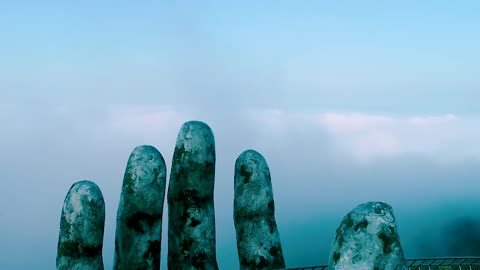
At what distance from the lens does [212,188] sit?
1902cm

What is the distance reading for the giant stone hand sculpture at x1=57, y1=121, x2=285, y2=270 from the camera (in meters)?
15.8

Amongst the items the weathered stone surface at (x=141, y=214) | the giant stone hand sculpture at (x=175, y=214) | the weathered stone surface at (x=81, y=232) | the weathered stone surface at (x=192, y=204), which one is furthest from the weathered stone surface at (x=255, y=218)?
the weathered stone surface at (x=81, y=232)

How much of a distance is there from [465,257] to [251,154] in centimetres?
696

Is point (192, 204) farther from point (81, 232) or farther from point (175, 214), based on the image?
point (81, 232)

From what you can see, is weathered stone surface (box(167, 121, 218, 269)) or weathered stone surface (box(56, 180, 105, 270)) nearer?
weathered stone surface (box(56, 180, 105, 270))

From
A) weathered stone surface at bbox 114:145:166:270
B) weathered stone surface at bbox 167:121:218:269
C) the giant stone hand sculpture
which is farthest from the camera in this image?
weathered stone surface at bbox 167:121:218:269

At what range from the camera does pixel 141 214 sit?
1739 cm

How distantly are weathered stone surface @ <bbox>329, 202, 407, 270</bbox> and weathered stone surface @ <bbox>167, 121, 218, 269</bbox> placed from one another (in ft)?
34.3

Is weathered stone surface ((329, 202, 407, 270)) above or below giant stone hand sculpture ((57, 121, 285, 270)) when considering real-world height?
below

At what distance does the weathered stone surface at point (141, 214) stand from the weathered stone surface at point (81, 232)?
4.51 feet

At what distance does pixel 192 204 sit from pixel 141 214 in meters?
1.76

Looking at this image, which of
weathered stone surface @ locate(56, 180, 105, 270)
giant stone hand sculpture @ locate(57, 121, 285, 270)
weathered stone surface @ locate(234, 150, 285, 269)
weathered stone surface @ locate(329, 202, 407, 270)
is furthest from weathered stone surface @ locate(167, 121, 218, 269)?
weathered stone surface @ locate(329, 202, 407, 270)

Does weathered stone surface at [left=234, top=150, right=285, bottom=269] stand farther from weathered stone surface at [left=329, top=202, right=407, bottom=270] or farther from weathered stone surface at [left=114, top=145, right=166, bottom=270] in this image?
weathered stone surface at [left=329, top=202, right=407, bottom=270]

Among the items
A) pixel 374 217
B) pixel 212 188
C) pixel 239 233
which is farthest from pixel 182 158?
pixel 374 217
